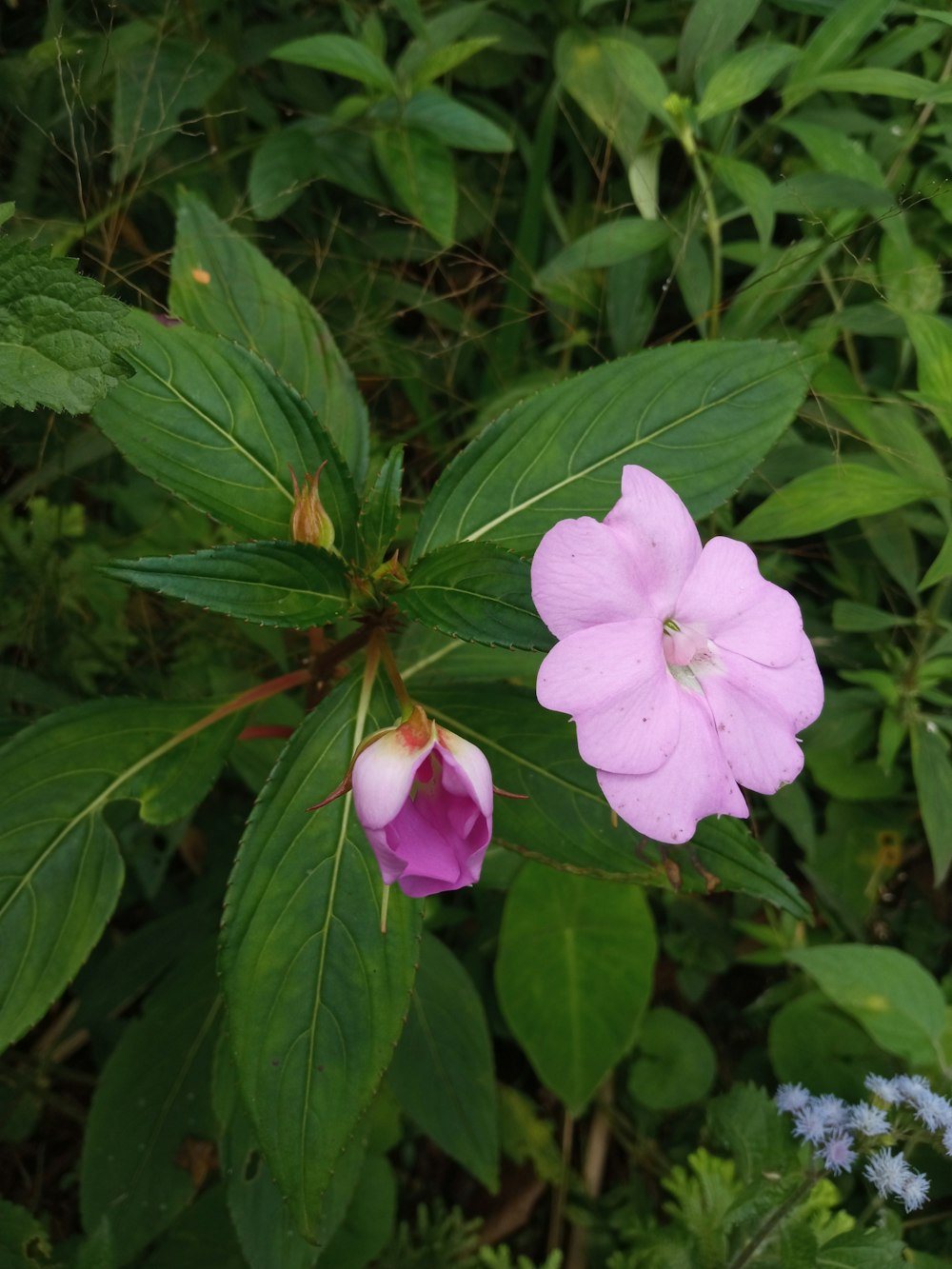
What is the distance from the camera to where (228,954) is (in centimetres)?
89

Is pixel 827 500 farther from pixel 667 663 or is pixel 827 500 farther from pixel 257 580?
pixel 257 580

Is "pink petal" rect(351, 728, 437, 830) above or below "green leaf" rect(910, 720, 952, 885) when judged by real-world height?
above

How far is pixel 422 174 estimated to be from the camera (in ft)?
4.54

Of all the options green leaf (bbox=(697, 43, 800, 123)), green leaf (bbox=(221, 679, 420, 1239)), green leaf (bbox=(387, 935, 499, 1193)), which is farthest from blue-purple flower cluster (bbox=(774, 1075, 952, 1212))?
green leaf (bbox=(697, 43, 800, 123))

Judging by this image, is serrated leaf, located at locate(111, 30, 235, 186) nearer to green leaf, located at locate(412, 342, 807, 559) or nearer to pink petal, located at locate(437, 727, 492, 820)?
green leaf, located at locate(412, 342, 807, 559)

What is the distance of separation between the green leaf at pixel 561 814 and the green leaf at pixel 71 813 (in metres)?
0.28

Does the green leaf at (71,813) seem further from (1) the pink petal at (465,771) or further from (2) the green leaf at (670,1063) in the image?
(2) the green leaf at (670,1063)

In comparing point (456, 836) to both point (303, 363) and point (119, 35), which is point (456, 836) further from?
point (119, 35)

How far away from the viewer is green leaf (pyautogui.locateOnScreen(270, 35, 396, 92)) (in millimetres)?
1277

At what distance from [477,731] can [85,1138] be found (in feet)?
2.65

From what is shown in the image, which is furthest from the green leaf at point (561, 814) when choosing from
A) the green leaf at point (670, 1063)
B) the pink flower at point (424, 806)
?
the green leaf at point (670, 1063)

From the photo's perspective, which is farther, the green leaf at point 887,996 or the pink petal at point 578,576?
the green leaf at point 887,996

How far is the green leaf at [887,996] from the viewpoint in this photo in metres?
1.30

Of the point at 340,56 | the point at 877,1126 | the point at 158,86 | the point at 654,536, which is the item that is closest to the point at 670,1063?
the point at 877,1126
